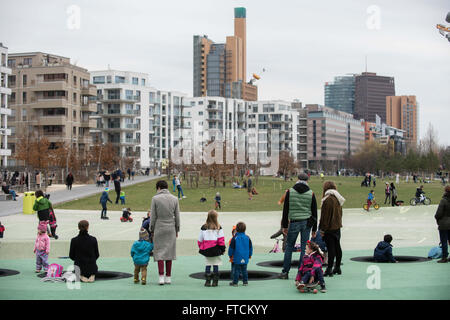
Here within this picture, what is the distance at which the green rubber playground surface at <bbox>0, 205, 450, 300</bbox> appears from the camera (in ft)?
32.9

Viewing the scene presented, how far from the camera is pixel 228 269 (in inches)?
543

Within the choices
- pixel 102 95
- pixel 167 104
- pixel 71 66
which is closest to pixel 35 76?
pixel 71 66

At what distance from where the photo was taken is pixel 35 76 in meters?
94.1

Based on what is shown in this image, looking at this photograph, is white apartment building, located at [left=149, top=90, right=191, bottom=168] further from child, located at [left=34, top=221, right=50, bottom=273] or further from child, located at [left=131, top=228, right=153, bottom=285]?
child, located at [left=131, top=228, right=153, bottom=285]

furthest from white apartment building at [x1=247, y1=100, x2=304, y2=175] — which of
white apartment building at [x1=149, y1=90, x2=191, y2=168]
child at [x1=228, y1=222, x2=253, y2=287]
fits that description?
child at [x1=228, y1=222, x2=253, y2=287]

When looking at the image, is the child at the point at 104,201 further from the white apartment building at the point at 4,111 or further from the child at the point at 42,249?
the white apartment building at the point at 4,111

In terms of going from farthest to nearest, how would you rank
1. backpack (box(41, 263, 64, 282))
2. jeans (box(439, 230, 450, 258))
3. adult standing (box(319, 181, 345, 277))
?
1. jeans (box(439, 230, 450, 258))
2. adult standing (box(319, 181, 345, 277))
3. backpack (box(41, 263, 64, 282))

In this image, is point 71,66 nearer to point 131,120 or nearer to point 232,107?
point 131,120

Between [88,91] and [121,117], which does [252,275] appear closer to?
[88,91]

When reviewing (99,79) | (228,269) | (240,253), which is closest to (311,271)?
(240,253)

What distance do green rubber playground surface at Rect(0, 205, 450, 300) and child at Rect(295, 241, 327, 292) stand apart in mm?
205

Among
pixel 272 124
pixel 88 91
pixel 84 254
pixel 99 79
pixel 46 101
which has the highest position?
pixel 99 79

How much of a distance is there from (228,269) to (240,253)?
2.60m
